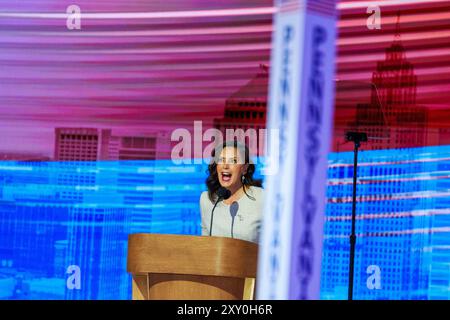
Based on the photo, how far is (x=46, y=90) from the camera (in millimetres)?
4684

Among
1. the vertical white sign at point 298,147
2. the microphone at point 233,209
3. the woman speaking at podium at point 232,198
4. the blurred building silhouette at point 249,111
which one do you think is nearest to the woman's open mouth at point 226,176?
the woman speaking at podium at point 232,198

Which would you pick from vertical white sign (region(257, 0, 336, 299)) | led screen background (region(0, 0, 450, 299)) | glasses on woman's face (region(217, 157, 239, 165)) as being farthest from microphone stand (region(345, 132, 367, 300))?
vertical white sign (region(257, 0, 336, 299))

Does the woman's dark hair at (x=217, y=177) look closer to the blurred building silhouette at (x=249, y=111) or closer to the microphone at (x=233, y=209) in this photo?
the microphone at (x=233, y=209)

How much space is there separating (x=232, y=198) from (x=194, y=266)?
2.77 ft

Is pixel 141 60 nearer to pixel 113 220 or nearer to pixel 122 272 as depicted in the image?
pixel 113 220

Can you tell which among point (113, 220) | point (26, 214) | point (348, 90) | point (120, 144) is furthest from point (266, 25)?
point (26, 214)

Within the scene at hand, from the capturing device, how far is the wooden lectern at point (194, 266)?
127 inches

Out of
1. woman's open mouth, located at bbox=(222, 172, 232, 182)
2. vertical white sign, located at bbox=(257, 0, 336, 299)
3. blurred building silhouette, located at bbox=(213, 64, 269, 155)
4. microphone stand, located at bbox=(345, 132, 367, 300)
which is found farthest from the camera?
blurred building silhouette, located at bbox=(213, 64, 269, 155)

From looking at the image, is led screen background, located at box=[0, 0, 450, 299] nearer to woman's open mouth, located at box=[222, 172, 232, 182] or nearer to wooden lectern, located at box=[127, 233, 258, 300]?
woman's open mouth, located at box=[222, 172, 232, 182]

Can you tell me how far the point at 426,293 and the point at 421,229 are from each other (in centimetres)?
39

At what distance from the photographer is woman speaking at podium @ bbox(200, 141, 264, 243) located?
3910mm

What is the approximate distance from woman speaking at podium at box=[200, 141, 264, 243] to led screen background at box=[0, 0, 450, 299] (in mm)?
500
